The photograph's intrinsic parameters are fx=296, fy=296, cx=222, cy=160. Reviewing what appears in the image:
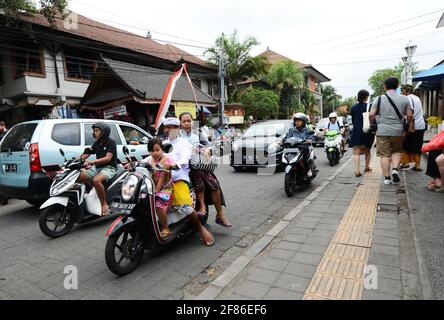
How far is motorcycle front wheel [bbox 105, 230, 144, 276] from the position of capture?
2.95 metres

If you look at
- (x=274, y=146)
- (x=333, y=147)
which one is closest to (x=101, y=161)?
(x=274, y=146)

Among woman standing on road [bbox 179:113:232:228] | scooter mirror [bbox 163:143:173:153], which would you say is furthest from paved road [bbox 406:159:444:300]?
scooter mirror [bbox 163:143:173:153]

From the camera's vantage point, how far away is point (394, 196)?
5.24m

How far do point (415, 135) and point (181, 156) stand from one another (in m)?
5.60

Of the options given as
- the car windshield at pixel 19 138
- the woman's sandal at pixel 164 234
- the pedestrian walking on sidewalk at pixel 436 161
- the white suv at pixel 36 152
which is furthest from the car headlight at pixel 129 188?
the pedestrian walking on sidewalk at pixel 436 161

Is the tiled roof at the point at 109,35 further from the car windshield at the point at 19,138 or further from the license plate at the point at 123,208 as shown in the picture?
the license plate at the point at 123,208

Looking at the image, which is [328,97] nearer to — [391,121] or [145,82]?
[145,82]

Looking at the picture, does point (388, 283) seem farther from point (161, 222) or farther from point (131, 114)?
point (131, 114)

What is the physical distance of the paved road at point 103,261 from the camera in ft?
9.30

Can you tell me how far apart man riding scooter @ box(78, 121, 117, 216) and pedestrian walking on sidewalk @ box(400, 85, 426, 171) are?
5966 mm

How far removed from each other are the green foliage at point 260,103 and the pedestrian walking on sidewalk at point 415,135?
19364 millimetres

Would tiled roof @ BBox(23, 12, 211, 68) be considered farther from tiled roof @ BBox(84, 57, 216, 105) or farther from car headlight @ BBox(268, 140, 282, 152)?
car headlight @ BBox(268, 140, 282, 152)

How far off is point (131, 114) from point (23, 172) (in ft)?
39.7
